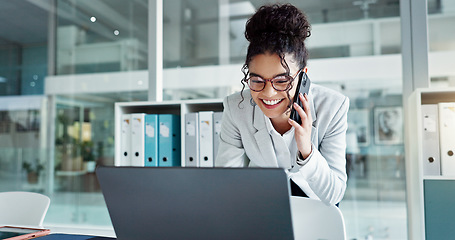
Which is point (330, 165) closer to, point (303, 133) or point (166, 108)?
point (303, 133)

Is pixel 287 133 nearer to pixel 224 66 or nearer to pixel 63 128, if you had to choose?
pixel 224 66

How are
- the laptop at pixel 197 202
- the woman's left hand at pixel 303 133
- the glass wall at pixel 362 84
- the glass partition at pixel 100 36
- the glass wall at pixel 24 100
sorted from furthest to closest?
the glass wall at pixel 24 100 < the glass partition at pixel 100 36 < the glass wall at pixel 362 84 < the woman's left hand at pixel 303 133 < the laptop at pixel 197 202

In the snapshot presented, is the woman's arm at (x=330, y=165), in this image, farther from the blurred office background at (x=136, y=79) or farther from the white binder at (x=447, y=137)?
the blurred office background at (x=136, y=79)

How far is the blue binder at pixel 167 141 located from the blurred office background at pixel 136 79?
52.2 inches

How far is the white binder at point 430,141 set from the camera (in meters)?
1.92

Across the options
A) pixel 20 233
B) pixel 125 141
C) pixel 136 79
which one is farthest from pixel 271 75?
pixel 136 79

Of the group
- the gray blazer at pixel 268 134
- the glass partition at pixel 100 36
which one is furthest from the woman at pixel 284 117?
the glass partition at pixel 100 36

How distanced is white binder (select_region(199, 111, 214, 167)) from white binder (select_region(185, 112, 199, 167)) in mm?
25

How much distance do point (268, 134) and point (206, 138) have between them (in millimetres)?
1041

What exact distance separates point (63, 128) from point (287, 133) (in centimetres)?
335

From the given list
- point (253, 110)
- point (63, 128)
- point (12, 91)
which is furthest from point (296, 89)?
point (12, 91)

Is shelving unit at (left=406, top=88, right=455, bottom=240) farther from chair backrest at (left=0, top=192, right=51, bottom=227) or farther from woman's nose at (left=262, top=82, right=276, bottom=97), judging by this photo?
chair backrest at (left=0, top=192, right=51, bottom=227)

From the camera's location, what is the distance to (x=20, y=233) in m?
1.26

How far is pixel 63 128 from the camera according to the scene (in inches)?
158
